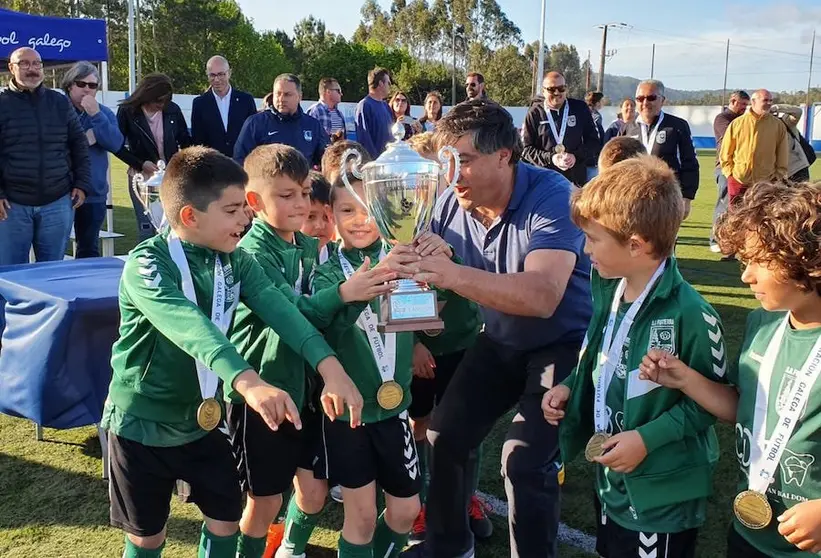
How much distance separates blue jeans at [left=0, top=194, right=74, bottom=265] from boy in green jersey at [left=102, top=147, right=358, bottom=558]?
3697 millimetres

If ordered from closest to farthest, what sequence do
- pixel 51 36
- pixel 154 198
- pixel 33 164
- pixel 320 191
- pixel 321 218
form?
pixel 320 191 < pixel 321 218 < pixel 154 198 < pixel 33 164 < pixel 51 36

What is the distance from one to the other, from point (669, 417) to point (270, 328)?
4.46 ft

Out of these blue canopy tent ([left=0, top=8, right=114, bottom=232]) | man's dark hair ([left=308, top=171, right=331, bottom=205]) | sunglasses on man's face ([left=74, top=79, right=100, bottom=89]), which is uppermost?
blue canopy tent ([left=0, top=8, right=114, bottom=232])

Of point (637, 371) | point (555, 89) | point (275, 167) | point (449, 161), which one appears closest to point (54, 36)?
point (555, 89)

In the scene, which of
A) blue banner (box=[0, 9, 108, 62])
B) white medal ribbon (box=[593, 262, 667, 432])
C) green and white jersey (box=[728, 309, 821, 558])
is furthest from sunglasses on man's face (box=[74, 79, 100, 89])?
green and white jersey (box=[728, 309, 821, 558])

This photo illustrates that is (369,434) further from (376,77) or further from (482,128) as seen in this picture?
(376,77)

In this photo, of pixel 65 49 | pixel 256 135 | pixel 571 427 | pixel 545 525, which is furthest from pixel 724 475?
pixel 65 49

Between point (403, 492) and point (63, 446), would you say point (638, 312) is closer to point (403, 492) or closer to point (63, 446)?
point (403, 492)

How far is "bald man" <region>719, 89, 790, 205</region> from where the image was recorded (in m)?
8.31

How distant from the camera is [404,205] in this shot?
241 centimetres

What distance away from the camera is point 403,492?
2.61 m

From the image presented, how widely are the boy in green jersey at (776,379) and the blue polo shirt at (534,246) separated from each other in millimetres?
840

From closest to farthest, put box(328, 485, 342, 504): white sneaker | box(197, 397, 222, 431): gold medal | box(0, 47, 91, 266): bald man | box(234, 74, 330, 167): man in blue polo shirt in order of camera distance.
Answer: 1. box(197, 397, 222, 431): gold medal
2. box(328, 485, 342, 504): white sneaker
3. box(0, 47, 91, 266): bald man
4. box(234, 74, 330, 167): man in blue polo shirt

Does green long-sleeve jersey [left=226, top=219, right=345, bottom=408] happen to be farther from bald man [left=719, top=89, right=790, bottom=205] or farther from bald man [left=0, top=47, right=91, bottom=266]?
bald man [left=719, top=89, right=790, bottom=205]
